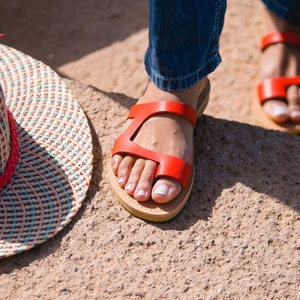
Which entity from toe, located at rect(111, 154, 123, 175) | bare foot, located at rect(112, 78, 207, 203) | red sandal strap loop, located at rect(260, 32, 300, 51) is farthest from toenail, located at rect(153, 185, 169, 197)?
red sandal strap loop, located at rect(260, 32, 300, 51)

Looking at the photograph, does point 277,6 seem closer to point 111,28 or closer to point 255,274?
point 111,28

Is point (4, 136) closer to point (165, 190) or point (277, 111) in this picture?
point (165, 190)

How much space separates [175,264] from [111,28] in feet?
4.39

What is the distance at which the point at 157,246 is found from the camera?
1.56 meters

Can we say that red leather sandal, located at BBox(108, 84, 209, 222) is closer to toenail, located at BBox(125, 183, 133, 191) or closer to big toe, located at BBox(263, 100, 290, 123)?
toenail, located at BBox(125, 183, 133, 191)

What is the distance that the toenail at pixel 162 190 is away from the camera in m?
1.55

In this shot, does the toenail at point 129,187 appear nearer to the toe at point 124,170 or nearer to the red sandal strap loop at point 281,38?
the toe at point 124,170

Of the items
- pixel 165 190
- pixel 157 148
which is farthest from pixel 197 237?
pixel 157 148

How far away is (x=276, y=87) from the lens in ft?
6.82

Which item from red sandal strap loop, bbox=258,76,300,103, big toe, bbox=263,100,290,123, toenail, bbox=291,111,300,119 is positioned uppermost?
red sandal strap loop, bbox=258,76,300,103

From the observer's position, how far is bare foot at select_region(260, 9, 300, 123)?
6.68ft

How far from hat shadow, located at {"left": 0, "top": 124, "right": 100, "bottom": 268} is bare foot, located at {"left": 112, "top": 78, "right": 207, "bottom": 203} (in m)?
0.12

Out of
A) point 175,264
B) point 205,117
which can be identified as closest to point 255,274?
point 175,264

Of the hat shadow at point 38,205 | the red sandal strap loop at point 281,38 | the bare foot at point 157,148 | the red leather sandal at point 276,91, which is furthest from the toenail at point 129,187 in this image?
the red sandal strap loop at point 281,38
